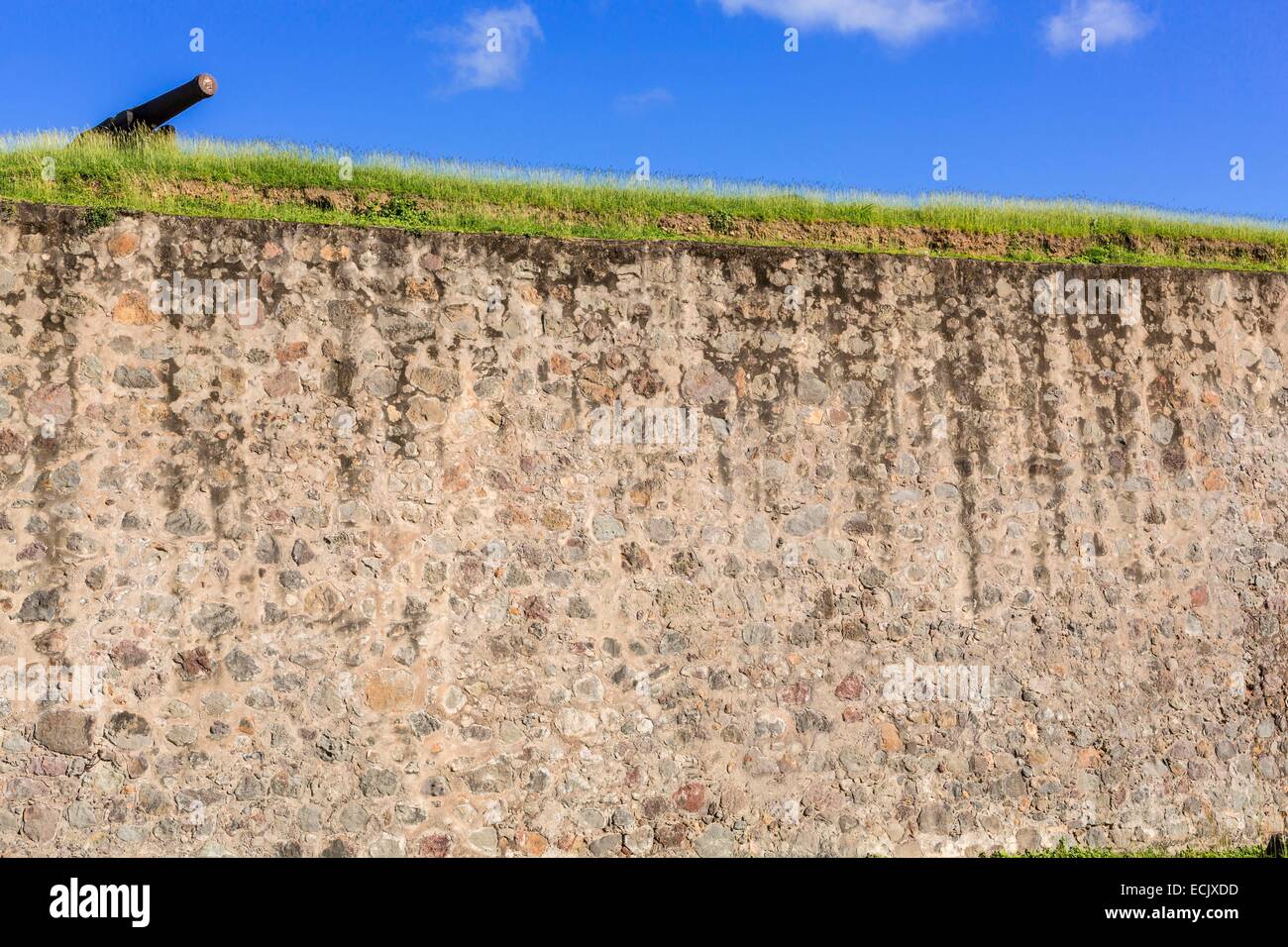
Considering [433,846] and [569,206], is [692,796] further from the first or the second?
[569,206]

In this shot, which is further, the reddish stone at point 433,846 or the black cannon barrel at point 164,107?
the black cannon barrel at point 164,107

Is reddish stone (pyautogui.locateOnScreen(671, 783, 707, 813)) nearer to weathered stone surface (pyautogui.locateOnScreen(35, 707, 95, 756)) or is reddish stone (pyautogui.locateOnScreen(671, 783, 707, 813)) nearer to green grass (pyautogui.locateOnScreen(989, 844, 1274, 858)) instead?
green grass (pyautogui.locateOnScreen(989, 844, 1274, 858))

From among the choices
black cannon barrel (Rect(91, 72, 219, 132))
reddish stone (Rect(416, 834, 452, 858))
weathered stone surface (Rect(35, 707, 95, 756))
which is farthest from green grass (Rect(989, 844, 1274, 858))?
black cannon barrel (Rect(91, 72, 219, 132))

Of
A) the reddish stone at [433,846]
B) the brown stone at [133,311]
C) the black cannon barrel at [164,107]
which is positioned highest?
the black cannon barrel at [164,107]

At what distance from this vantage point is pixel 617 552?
6375 mm

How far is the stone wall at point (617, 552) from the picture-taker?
5758 millimetres

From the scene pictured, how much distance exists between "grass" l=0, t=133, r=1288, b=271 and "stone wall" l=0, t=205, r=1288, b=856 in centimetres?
79

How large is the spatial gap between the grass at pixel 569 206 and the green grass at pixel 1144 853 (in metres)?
4.18

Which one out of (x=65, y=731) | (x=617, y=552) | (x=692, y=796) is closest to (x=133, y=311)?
(x=65, y=731)

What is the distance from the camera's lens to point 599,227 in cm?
762

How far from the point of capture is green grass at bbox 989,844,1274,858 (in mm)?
6758

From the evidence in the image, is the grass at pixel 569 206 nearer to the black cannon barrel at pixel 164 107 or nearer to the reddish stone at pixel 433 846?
the black cannon barrel at pixel 164 107

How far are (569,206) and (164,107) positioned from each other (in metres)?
3.18

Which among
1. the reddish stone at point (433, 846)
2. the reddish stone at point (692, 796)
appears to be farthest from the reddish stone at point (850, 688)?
the reddish stone at point (433, 846)
